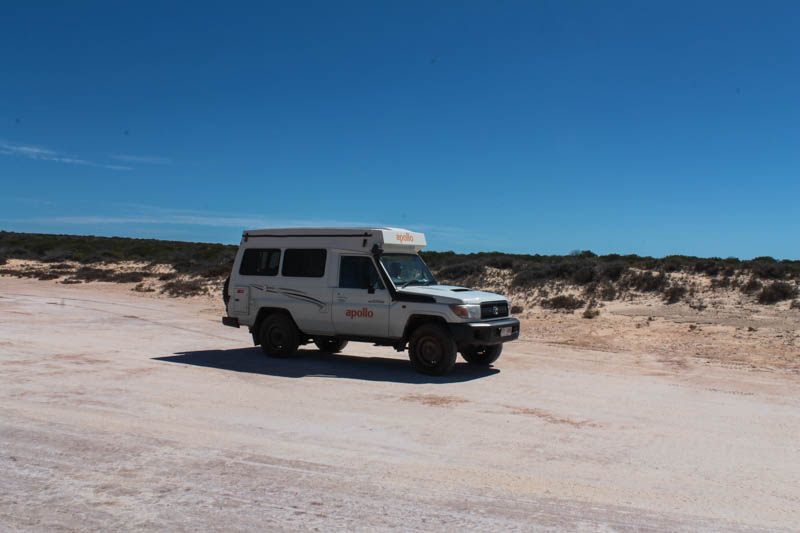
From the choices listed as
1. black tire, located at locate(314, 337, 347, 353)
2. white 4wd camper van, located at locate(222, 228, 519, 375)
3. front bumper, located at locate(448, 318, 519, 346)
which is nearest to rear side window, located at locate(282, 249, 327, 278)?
white 4wd camper van, located at locate(222, 228, 519, 375)

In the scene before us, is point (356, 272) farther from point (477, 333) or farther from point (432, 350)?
point (477, 333)

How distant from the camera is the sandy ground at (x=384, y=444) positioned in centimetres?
506

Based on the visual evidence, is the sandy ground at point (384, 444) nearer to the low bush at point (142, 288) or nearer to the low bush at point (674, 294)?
the low bush at point (674, 294)

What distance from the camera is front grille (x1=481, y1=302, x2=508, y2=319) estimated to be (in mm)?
11406

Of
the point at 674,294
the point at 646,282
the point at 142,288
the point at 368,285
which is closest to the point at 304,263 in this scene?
the point at 368,285

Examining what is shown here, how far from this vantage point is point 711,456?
6801 millimetres

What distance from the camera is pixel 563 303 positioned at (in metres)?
23.2

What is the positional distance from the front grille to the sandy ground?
1.02 m

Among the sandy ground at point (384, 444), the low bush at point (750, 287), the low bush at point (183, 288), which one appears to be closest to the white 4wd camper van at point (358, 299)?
the sandy ground at point (384, 444)

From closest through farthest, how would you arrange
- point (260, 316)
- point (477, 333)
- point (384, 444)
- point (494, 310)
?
point (384, 444)
point (477, 333)
point (494, 310)
point (260, 316)

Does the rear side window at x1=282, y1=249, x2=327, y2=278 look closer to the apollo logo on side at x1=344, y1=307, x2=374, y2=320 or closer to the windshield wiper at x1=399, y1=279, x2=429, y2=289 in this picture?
the apollo logo on side at x1=344, y1=307, x2=374, y2=320

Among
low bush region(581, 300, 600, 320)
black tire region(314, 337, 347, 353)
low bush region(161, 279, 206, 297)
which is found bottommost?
black tire region(314, 337, 347, 353)

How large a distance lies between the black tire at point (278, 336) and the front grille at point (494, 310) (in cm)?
354

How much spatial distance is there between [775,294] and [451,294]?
50.1ft
